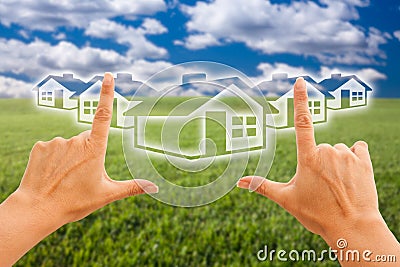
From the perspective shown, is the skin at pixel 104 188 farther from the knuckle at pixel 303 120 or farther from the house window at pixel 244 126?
the house window at pixel 244 126

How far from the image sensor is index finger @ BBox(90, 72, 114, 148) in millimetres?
1116

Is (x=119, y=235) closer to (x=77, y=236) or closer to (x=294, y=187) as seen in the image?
(x=77, y=236)

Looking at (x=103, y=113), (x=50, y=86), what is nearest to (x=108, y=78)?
(x=103, y=113)

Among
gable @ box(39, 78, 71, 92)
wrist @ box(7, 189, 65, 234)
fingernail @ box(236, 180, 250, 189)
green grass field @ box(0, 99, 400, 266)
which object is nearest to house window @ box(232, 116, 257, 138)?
fingernail @ box(236, 180, 250, 189)

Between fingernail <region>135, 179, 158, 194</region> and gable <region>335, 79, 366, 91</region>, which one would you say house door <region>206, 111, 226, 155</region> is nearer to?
fingernail <region>135, 179, 158, 194</region>

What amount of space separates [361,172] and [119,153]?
4137 millimetres

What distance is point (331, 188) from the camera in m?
1.12

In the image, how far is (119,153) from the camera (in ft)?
16.6

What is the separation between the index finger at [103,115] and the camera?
112 cm

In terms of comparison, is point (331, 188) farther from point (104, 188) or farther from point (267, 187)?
point (104, 188)

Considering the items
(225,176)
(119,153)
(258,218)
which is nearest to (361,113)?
(119,153)

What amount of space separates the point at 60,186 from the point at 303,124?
593 mm

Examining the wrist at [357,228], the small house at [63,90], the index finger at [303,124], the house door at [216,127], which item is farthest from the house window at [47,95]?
the wrist at [357,228]

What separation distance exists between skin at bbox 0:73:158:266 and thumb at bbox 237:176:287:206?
1.12 feet
